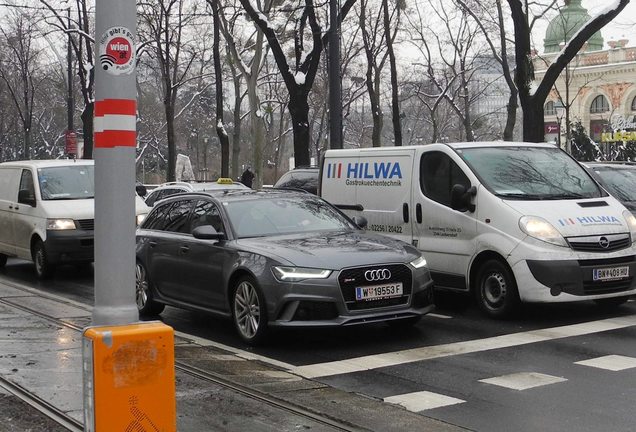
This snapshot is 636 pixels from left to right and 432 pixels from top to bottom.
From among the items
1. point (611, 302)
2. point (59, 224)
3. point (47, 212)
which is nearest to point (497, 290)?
point (611, 302)

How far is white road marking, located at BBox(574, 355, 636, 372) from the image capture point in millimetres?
7207

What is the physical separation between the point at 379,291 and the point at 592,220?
2.80m

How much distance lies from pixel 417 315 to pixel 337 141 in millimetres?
11726

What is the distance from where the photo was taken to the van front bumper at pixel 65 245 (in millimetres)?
13859

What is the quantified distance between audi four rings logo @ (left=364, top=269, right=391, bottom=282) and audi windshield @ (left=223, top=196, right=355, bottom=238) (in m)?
1.33

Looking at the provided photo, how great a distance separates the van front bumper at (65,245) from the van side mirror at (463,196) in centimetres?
657

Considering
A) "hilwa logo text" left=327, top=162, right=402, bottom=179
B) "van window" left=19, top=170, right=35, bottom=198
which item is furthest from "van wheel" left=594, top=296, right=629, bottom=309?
"van window" left=19, top=170, right=35, bottom=198

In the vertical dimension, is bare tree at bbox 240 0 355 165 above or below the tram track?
above

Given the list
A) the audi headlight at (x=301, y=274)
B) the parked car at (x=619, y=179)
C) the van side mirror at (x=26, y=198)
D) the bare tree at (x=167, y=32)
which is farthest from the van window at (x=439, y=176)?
the bare tree at (x=167, y=32)

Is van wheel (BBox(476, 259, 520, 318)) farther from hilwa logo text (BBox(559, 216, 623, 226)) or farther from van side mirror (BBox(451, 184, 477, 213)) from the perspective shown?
hilwa logo text (BBox(559, 216, 623, 226))

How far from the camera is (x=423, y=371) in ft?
23.7

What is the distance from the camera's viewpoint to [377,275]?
27.0 feet

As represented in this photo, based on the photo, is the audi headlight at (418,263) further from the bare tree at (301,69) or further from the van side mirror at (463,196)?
the bare tree at (301,69)

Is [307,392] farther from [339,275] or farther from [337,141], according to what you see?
[337,141]
